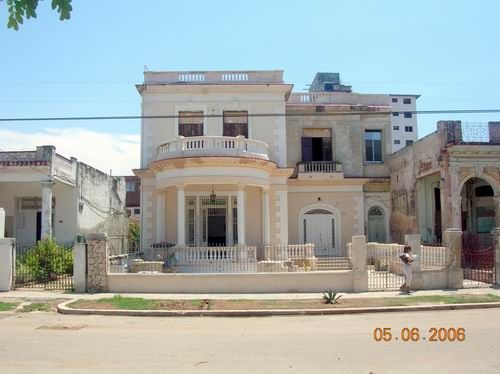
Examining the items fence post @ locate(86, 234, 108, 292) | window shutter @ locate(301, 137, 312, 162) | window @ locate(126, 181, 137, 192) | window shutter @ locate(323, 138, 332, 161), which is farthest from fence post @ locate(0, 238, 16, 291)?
window @ locate(126, 181, 137, 192)

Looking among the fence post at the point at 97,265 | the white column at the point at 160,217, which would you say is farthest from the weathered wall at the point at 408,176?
the fence post at the point at 97,265

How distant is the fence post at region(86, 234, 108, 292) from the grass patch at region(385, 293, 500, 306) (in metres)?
8.65

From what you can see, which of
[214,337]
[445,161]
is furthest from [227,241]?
[214,337]

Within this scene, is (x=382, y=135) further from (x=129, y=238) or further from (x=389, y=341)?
(x=389, y=341)

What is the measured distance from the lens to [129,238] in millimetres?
34250

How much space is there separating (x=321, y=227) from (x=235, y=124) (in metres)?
6.98

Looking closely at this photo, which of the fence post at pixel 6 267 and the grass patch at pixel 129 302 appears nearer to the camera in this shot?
the grass patch at pixel 129 302

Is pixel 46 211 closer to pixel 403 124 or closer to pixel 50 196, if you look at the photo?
pixel 50 196

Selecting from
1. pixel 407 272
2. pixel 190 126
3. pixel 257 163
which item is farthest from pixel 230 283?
pixel 190 126

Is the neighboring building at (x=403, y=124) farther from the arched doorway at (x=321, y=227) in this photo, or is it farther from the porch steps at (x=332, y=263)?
the porch steps at (x=332, y=263)

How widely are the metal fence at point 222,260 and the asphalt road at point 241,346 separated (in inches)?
270

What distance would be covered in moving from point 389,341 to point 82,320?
7083 mm

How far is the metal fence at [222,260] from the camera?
19.2m

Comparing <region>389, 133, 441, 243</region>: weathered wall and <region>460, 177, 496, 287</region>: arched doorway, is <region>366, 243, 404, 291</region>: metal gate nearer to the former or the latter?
<region>460, 177, 496, 287</region>: arched doorway
